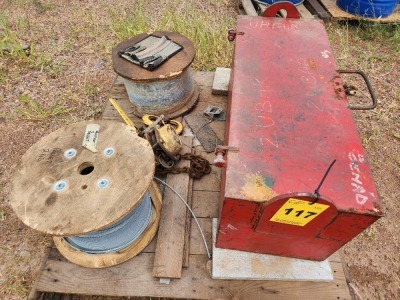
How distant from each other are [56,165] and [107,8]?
411cm

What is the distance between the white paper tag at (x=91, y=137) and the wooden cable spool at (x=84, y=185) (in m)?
0.01

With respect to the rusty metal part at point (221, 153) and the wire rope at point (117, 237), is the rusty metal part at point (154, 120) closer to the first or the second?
the wire rope at point (117, 237)

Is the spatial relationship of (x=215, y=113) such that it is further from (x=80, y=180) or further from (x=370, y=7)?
(x=370, y=7)

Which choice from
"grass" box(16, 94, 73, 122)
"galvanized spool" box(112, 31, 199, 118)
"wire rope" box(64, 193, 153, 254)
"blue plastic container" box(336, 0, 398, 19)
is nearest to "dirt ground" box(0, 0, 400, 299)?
"grass" box(16, 94, 73, 122)

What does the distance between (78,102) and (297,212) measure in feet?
10.4

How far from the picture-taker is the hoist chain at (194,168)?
8.16ft

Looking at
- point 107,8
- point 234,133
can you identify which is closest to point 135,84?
point 234,133

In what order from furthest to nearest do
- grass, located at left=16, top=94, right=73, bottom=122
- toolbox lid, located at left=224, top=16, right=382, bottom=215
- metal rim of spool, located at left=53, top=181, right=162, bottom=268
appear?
1. grass, located at left=16, top=94, right=73, bottom=122
2. metal rim of spool, located at left=53, top=181, right=162, bottom=268
3. toolbox lid, located at left=224, top=16, right=382, bottom=215

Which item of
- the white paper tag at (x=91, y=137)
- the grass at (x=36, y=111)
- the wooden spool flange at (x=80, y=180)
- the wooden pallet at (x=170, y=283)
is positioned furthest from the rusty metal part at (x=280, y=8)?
the grass at (x=36, y=111)

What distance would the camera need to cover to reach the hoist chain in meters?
2.49

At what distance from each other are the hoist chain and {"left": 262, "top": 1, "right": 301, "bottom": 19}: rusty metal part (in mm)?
1454

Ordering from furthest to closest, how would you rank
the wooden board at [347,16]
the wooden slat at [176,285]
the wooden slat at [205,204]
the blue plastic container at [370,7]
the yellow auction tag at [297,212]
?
the wooden board at [347,16] < the blue plastic container at [370,7] < the wooden slat at [205,204] < the wooden slat at [176,285] < the yellow auction tag at [297,212]

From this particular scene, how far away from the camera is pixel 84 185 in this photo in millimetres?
1824

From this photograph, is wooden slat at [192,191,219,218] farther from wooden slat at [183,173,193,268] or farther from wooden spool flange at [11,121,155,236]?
wooden spool flange at [11,121,155,236]
